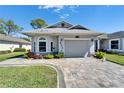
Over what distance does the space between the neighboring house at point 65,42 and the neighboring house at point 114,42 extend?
736cm

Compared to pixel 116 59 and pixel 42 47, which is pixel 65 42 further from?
pixel 116 59

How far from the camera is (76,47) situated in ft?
61.3

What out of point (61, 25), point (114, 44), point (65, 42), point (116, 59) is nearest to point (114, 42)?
point (114, 44)

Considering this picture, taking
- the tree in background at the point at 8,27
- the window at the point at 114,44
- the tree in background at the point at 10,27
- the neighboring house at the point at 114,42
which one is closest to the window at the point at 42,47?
the neighboring house at the point at 114,42

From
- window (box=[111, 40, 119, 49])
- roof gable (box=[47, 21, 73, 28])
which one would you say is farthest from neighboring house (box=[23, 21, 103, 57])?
window (box=[111, 40, 119, 49])

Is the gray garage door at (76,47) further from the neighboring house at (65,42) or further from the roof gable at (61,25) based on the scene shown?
the roof gable at (61,25)

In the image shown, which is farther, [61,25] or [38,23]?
[38,23]

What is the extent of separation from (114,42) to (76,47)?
10743 mm

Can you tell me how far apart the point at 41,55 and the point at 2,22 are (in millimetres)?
49469

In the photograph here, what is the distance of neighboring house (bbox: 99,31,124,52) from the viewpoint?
23.5m

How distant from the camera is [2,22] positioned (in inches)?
2359

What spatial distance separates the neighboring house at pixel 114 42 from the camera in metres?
23.5
